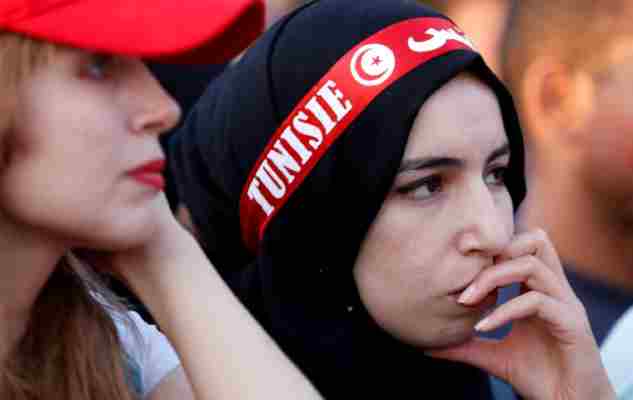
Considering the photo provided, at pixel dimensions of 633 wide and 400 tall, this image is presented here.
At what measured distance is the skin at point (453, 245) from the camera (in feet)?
6.46

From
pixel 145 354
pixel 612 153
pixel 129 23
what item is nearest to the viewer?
pixel 129 23

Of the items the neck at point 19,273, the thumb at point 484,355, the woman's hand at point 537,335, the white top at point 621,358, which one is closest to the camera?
the neck at point 19,273

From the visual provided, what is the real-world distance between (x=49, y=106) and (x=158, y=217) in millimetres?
349

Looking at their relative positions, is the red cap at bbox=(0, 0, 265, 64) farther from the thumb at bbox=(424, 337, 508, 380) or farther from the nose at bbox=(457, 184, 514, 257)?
the thumb at bbox=(424, 337, 508, 380)

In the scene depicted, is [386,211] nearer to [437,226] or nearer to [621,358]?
[437,226]

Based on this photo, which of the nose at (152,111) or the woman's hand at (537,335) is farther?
the woman's hand at (537,335)

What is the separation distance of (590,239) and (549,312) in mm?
1071

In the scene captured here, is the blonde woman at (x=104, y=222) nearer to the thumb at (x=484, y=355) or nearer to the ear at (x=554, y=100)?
the thumb at (x=484, y=355)

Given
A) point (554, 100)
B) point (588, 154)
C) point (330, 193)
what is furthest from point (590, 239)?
point (330, 193)

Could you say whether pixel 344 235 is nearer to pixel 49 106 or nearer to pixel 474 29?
pixel 49 106

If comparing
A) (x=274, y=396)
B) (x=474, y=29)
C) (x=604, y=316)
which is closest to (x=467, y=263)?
(x=274, y=396)

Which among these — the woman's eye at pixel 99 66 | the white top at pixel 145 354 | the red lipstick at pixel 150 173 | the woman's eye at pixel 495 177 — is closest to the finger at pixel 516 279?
the woman's eye at pixel 495 177

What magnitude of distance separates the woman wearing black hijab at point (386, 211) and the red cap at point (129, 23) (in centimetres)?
48

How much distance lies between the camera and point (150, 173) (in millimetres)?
1555
